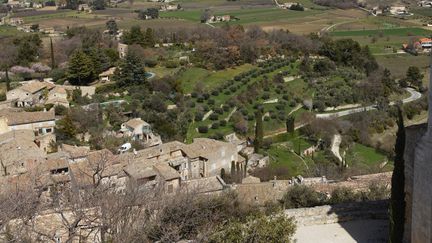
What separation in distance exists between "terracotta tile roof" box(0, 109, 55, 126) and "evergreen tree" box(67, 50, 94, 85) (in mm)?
9224

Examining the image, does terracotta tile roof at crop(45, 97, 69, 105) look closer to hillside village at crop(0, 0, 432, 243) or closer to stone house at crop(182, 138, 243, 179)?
hillside village at crop(0, 0, 432, 243)

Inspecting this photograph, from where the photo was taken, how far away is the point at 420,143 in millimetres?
11102

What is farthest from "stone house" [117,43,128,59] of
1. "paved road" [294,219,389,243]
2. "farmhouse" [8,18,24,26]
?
"paved road" [294,219,389,243]

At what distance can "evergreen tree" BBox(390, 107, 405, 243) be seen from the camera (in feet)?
40.4

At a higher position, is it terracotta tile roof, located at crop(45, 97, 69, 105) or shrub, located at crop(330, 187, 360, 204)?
shrub, located at crop(330, 187, 360, 204)

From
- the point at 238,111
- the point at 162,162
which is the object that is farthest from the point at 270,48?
the point at 162,162

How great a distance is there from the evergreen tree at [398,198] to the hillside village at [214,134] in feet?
0.08

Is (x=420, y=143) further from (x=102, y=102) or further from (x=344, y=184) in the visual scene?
(x=102, y=102)

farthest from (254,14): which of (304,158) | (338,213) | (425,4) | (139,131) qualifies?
(338,213)

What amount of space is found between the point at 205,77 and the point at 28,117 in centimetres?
1547

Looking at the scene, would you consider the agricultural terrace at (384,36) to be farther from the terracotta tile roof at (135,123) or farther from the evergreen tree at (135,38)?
the terracotta tile roof at (135,123)

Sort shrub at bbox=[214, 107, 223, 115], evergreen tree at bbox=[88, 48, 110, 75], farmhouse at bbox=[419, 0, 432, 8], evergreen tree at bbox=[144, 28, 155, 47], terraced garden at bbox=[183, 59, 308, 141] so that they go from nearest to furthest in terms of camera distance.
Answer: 1. terraced garden at bbox=[183, 59, 308, 141]
2. shrub at bbox=[214, 107, 223, 115]
3. evergreen tree at bbox=[88, 48, 110, 75]
4. evergreen tree at bbox=[144, 28, 155, 47]
5. farmhouse at bbox=[419, 0, 432, 8]

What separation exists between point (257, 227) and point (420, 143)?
3.83 meters

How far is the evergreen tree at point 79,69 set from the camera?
3912 centimetres
